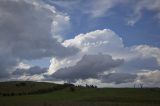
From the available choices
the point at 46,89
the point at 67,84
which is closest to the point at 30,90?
the point at 46,89

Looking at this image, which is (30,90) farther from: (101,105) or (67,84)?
(101,105)

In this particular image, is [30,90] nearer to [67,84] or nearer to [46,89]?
[46,89]

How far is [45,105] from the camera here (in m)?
62.5

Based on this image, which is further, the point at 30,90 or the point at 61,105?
the point at 30,90

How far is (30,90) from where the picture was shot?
144 m

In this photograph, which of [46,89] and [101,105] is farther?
[46,89]

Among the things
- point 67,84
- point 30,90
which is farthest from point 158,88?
point 30,90

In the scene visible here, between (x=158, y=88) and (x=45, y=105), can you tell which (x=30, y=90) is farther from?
(x=45, y=105)

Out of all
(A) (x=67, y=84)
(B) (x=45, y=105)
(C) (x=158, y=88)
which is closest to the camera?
(B) (x=45, y=105)

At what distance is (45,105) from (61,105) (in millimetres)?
3124

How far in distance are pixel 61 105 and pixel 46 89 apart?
83800 millimetres

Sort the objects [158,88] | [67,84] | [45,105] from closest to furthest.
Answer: [45,105], [158,88], [67,84]

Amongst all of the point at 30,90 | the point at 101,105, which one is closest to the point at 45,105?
the point at 101,105

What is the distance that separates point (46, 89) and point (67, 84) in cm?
1947
